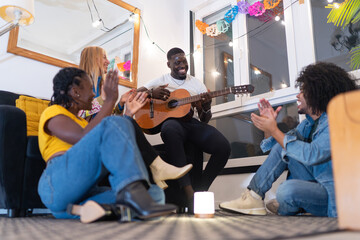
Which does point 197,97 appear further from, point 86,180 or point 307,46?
point 86,180

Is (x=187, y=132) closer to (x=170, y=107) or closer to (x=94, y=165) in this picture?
(x=170, y=107)

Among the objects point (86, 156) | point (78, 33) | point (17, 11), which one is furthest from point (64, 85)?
point (78, 33)

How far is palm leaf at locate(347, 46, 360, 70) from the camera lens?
7.37 ft

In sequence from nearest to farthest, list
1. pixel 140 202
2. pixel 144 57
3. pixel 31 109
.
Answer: pixel 140 202, pixel 31 109, pixel 144 57

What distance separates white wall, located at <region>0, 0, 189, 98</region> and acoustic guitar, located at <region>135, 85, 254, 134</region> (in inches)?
30.8

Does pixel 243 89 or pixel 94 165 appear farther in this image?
pixel 243 89

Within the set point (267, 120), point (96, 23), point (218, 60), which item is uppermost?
point (96, 23)

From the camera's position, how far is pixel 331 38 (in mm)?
2512

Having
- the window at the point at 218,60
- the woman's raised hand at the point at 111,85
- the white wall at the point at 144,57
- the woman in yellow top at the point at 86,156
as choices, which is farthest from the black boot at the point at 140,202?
the window at the point at 218,60

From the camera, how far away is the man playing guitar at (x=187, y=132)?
1.93 metres

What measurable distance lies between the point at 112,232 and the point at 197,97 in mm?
1501

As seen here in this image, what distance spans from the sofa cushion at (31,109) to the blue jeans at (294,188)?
1.33m

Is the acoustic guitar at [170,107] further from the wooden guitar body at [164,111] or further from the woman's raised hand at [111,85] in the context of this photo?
the woman's raised hand at [111,85]

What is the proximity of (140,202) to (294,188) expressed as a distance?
0.84 metres
